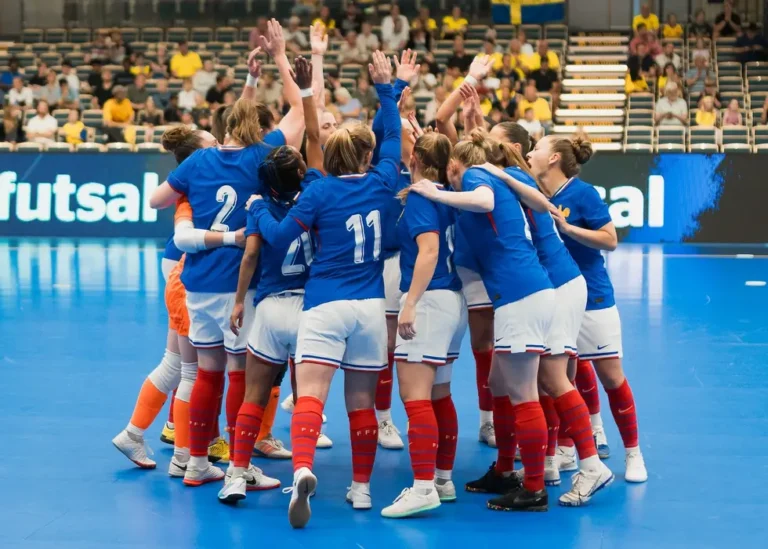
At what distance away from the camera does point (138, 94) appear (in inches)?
837

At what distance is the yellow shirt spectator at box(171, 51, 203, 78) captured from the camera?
2316cm

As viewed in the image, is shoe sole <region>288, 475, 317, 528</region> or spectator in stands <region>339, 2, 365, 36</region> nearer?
shoe sole <region>288, 475, 317, 528</region>

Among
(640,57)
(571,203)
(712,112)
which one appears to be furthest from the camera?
(640,57)

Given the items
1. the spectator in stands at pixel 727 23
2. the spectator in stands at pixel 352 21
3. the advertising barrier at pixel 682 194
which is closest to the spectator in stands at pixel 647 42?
the spectator in stands at pixel 727 23

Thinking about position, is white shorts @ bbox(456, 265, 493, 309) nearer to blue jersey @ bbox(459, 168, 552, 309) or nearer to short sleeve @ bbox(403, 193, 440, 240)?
blue jersey @ bbox(459, 168, 552, 309)

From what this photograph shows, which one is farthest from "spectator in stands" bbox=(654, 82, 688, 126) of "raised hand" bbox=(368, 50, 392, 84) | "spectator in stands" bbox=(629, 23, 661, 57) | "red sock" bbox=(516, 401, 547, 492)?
"red sock" bbox=(516, 401, 547, 492)

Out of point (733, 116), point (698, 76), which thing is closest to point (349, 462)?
point (733, 116)

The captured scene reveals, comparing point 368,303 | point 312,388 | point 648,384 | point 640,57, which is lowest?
point 648,384

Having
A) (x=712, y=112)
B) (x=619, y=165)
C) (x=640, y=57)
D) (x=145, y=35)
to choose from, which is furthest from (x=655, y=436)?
(x=145, y=35)

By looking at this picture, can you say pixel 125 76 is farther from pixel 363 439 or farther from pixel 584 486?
pixel 584 486

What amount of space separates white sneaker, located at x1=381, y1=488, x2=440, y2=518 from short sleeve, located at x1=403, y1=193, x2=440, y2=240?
1.22 m

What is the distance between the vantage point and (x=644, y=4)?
24250mm

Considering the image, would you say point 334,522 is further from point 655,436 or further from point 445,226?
point 655,436

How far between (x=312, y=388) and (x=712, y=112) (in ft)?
52.1
